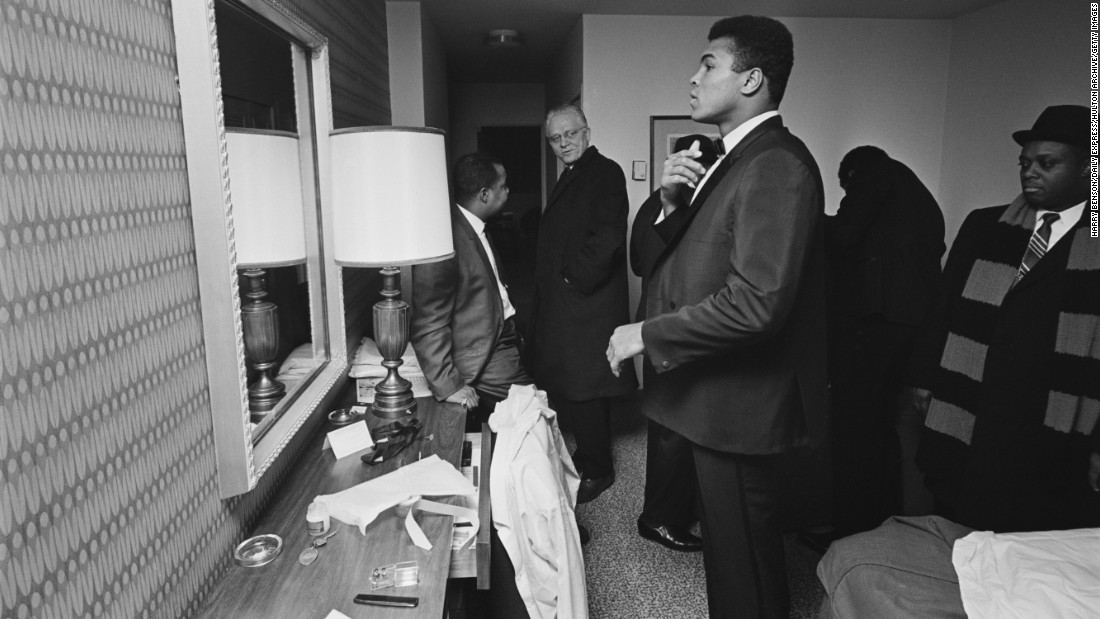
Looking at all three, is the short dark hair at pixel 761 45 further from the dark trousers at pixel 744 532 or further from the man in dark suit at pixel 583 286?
the man in dark suit at pixel 583 286

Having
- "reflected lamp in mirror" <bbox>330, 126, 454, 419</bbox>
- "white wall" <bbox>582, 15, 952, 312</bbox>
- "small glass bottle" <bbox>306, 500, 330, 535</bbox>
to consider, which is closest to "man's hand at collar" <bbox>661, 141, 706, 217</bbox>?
"reflected lamp in mirror" <bbox>330, 126, 454, 419</bbox>

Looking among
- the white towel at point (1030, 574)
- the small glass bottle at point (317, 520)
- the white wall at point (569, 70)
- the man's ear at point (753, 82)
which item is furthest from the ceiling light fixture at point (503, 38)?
the white towel at point (1030, 574)

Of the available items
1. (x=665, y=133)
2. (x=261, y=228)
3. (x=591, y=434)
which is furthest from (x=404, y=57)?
(x=261, y=228)

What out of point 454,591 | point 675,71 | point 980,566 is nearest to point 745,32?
point 980,566

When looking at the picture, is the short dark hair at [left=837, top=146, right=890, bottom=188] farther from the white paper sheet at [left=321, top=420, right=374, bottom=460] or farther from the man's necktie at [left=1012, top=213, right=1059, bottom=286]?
the white paper sheet at [left=321, top=420, right=374, bottom=460]

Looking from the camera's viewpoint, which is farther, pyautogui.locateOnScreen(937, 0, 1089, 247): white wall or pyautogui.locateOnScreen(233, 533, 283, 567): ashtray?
pyautogui.locateOnScreen(937, 0, 1089, 247): white wall

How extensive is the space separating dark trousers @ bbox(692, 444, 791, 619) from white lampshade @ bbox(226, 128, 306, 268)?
3.65 ft

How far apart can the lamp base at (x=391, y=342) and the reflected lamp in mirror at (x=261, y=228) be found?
0.32 meters

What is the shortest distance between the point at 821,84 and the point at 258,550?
4.06m

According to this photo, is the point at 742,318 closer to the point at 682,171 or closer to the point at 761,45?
the point at 682,171

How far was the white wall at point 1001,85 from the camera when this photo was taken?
3.23m

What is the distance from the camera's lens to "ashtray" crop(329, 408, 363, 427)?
187 centimetres

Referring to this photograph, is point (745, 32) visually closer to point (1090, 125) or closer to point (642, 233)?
point (1090, 125)

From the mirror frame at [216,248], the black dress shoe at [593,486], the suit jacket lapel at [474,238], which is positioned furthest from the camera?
the black dress shoe at [593,486]
